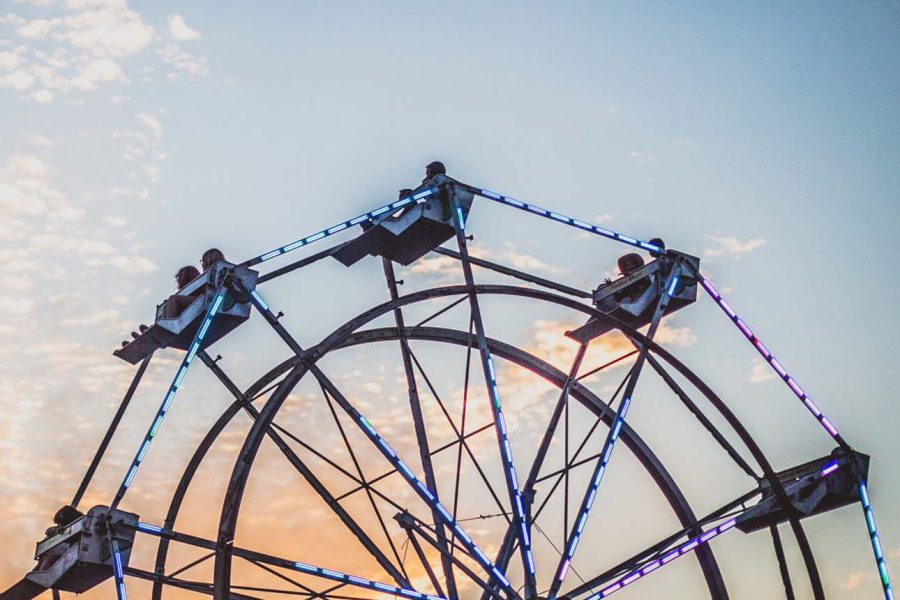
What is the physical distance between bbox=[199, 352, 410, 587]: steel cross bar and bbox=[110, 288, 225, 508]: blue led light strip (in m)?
2.49

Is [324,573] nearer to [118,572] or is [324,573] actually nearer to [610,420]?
[118,572]

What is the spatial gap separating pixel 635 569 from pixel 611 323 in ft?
14.9

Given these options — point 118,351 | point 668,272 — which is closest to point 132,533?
point 118,351

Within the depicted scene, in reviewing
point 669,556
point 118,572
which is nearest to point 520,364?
point 669,556

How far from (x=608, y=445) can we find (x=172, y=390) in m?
7.97

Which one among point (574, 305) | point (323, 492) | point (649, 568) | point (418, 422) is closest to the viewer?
point (649, 568)

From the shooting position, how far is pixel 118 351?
20875 millimetres

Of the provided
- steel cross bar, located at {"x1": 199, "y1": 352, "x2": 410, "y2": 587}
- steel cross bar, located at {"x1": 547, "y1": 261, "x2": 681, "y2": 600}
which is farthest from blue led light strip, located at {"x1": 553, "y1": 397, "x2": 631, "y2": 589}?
steel cross bar, located at {"x1": 199, "y1": 352, "x2": 410, "y2": 587}

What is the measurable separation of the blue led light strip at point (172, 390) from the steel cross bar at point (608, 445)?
7.02 m

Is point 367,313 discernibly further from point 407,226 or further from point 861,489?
point 861,489

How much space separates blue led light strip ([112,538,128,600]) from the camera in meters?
17.1

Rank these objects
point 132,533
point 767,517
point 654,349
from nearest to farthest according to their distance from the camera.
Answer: point 132,533 → point 654,349 → point 767,517

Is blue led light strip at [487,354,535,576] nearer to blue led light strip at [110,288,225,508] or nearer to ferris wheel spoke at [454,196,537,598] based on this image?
ferris wheel spoke at [454,196,537,598]

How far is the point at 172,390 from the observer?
59.8 feet
